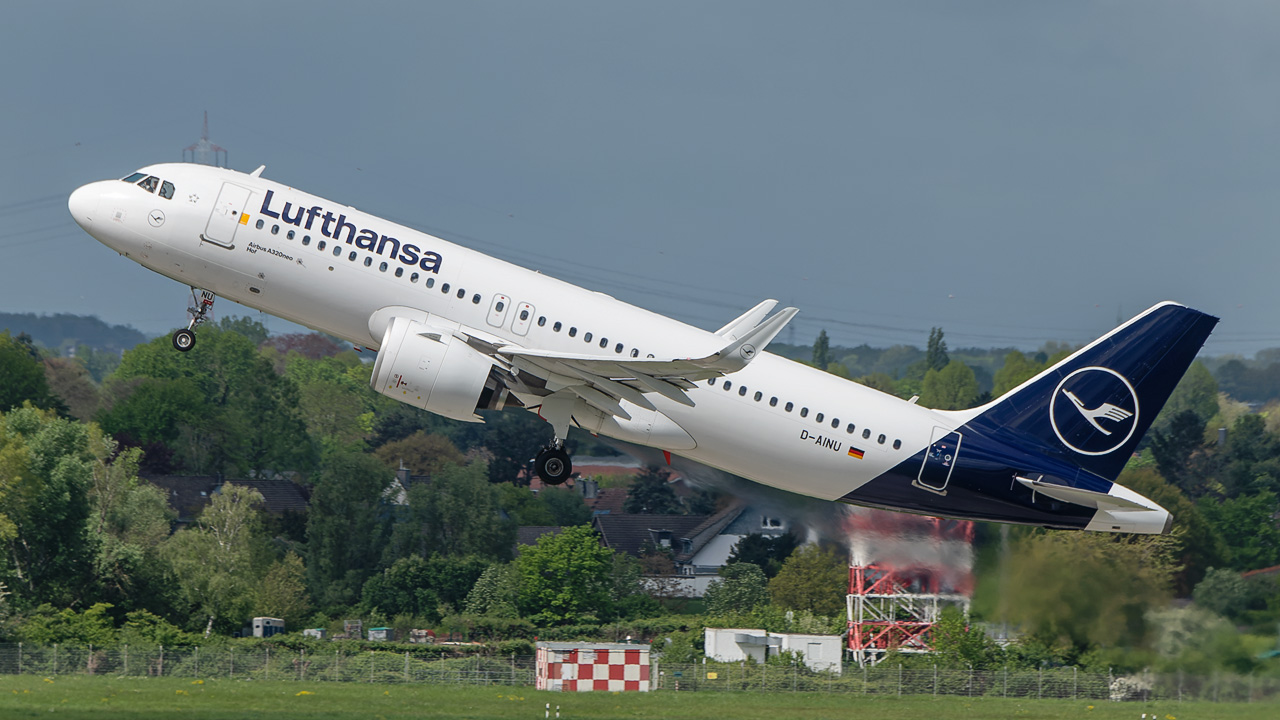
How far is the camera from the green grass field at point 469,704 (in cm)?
3772

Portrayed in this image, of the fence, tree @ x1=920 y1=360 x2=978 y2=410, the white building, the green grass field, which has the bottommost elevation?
the green grass field

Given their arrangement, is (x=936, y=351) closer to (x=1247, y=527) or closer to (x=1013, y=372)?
(x=1013, y=372)

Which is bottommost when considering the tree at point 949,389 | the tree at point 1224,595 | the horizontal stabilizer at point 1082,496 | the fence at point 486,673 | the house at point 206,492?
the fence at point 486,673

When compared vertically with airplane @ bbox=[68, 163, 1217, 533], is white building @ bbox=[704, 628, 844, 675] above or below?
below

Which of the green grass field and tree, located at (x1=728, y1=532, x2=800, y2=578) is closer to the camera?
the green grass field

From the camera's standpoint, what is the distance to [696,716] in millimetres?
41250

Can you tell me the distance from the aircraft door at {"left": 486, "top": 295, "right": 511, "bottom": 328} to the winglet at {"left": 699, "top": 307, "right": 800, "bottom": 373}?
5701 millimetres

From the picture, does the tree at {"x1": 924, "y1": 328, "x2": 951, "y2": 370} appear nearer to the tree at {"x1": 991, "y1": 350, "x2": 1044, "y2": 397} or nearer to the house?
the tree at {"x1": 991, "y1": 350, "x2": 1044, "y2": 397}

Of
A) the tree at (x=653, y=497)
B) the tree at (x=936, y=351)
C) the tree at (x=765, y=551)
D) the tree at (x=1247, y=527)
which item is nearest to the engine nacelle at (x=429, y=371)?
the tree at (x=1247, y=527)

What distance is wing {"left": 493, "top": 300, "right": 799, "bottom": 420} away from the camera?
103 feet

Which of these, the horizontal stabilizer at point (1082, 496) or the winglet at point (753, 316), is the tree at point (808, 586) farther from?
the winglet at point (753, 316)

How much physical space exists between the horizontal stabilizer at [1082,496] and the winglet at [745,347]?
9.95 meters

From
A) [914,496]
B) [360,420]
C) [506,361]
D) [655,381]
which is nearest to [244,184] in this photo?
[506,361]

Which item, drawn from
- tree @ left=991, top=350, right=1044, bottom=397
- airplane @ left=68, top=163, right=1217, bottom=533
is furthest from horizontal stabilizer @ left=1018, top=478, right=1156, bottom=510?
tree @ left=991, top=350, right=1044, bottom=397
